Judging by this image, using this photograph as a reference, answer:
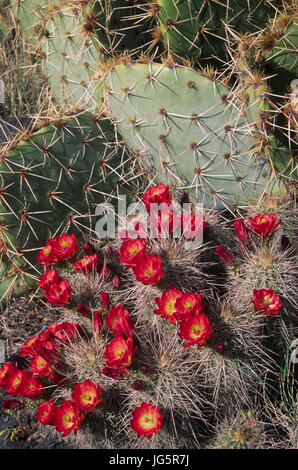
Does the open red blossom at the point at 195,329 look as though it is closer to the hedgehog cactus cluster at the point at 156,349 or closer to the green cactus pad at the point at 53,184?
the hedgehog cactus cluster at the point at 156,349

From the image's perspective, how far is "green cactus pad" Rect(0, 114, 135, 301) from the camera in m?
2.61

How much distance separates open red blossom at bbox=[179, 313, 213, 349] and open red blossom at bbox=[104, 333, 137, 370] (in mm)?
187

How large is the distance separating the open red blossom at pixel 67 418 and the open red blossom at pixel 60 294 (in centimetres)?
42

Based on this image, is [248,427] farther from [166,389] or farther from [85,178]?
[85,178]

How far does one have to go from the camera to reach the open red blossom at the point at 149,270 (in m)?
1.96

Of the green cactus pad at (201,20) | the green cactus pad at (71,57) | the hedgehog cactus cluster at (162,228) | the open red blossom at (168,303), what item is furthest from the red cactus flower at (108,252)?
the green cactus pad at (201,20)

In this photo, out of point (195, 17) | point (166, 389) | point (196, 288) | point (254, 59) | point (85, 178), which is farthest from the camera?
point (85, 178)

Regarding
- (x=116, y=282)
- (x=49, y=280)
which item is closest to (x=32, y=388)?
(x=49, y=280)

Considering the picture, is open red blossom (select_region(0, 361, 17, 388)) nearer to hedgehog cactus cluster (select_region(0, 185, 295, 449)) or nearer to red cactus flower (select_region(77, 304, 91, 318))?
hedgehog cactus cluster (select_region(0, 185, 295, 449))

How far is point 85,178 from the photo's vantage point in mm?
2783

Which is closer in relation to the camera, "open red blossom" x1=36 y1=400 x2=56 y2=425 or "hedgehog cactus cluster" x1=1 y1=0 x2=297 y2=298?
"open red blossom" x1=36 y1=400 x2=56 y2=425

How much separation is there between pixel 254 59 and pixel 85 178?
103 centimetres

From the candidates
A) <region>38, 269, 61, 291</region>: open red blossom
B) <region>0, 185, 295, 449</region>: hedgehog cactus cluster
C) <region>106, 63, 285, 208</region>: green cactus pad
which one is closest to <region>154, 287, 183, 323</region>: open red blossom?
<region>0, 185, 295, 449</region>: hedgehog cactus cluster
